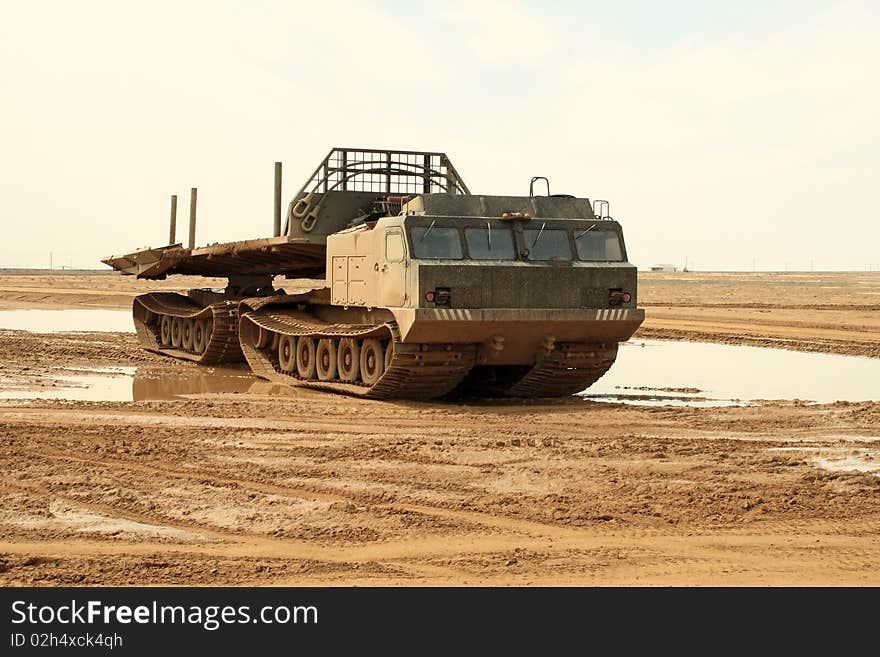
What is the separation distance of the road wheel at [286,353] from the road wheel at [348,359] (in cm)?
167

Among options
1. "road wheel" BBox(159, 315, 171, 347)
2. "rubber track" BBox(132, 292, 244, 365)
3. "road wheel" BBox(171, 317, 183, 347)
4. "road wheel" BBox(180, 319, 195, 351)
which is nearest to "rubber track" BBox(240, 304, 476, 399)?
"rubber track" BBox(132, 292, 244, 365)

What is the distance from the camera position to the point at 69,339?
2573cm

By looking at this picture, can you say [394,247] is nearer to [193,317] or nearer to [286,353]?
[286,353]

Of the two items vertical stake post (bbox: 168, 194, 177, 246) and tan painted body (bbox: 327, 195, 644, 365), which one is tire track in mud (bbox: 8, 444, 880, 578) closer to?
tan painted body (bbox: 327, 195, 644, 365)

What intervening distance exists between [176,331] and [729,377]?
962cm

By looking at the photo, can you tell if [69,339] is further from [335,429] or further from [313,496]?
[313,496]

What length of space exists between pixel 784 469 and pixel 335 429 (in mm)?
4351

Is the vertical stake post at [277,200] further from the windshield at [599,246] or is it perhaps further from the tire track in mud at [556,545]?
the tire track in mud at [556,545]

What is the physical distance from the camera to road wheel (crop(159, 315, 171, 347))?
926 inches

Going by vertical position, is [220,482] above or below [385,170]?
below

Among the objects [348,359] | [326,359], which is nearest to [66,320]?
[326,359]

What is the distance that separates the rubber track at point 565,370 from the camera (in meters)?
15.5

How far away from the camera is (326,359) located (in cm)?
1717
